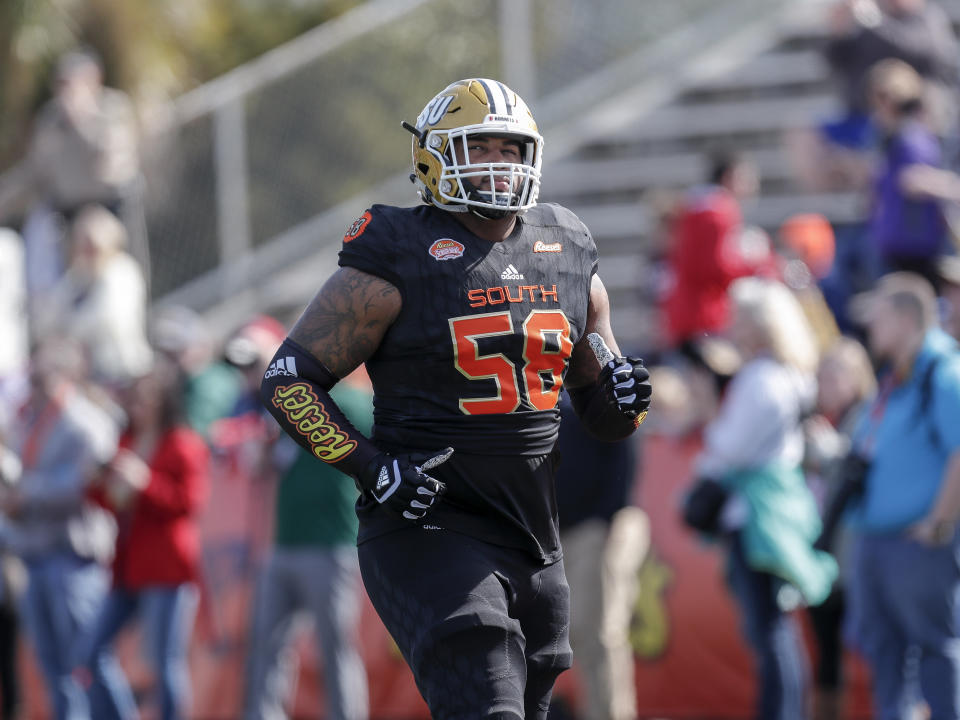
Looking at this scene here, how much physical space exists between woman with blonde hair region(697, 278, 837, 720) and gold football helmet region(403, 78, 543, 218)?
2.98 m

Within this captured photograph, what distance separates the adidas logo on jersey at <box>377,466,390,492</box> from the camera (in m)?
3.99

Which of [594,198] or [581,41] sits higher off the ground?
[581,41]

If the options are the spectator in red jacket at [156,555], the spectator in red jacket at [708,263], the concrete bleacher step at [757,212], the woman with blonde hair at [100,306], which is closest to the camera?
the spectator in red jacket at [156,555]

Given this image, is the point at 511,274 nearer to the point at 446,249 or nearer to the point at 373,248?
the point at 446,249

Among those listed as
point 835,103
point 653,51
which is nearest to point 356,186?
point 653,51

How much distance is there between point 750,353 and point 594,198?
586 centimetres

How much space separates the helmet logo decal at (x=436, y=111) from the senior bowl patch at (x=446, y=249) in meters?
0.37

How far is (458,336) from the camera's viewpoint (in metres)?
4.20

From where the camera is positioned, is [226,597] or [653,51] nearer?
[226,597]

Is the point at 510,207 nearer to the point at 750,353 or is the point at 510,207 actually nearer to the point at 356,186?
the point at 750,353

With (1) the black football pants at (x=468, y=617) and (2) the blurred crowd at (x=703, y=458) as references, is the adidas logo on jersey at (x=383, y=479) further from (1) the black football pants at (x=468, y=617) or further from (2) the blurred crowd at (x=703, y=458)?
(2) the blurred crowd at (x=703, y=458)

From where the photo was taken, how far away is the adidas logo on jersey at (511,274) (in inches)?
169

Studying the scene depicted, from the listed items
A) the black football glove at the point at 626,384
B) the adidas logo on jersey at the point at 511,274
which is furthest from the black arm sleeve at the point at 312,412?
the black football glove at the point at 626,384

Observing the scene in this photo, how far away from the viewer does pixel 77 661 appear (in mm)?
8156
